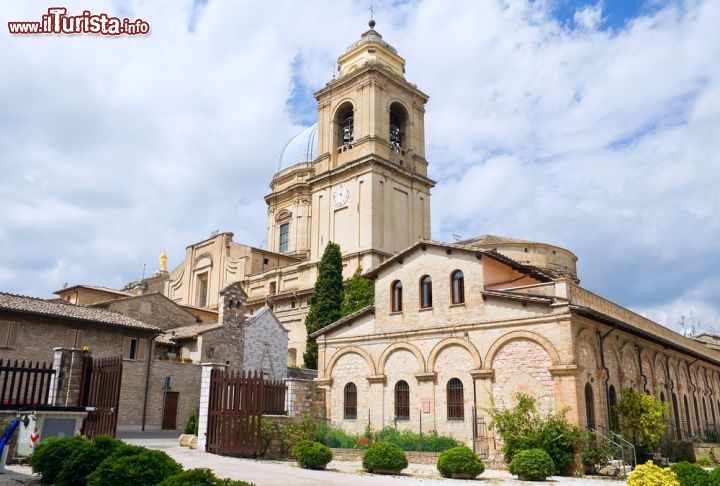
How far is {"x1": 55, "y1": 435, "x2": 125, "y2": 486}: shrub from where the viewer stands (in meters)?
12.4

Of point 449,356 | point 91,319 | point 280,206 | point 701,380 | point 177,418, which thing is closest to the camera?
point 449,356

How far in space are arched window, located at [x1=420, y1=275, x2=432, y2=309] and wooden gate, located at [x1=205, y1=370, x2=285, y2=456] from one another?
26.4 ft

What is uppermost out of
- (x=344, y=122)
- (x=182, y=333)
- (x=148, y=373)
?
(x=344, y=122)

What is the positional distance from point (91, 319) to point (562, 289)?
21627 mm

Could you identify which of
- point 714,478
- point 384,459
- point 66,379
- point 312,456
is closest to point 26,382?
point 66,379

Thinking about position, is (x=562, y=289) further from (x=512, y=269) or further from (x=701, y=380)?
(x=701, y=380)

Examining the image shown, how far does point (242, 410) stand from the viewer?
838 inches

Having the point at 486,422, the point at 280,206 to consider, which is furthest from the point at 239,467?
the point at 280,206

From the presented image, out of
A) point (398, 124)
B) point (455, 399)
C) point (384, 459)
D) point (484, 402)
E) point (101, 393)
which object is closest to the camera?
point (384, 459)

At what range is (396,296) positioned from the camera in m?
27.9

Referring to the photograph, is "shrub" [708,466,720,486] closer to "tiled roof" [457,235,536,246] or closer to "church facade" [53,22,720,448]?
"church facade" [53,22,720,448]

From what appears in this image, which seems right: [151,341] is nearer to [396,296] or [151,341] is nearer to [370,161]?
[396,296]

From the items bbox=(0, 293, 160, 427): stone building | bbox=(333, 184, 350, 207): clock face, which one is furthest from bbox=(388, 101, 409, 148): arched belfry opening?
bbox=(0, 293, 160, 427): stone building

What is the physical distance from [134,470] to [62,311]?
70.8ft
